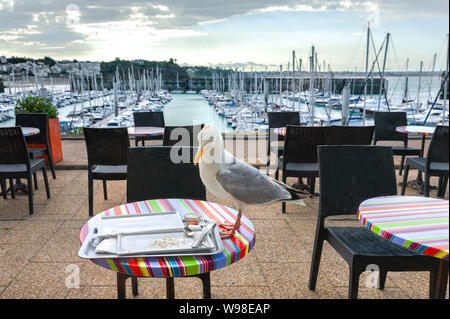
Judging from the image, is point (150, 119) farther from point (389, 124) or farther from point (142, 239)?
point (142, 239)

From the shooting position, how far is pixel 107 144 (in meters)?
3.69

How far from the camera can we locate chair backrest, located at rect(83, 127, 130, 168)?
3.63 m

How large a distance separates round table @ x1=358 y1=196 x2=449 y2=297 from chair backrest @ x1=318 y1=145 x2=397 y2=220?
1.32 ft

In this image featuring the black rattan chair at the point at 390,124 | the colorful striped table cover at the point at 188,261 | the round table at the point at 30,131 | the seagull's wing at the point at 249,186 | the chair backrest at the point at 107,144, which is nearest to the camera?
the colorful striped table cover at the point at 188,261

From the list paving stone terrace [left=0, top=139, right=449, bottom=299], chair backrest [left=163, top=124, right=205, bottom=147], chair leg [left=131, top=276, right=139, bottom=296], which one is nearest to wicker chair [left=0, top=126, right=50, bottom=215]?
paving stone terrace [left=0, top=139, right=449, bottom=299]

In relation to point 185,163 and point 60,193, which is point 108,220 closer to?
point 185,163

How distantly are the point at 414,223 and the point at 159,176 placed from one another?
1.47 m

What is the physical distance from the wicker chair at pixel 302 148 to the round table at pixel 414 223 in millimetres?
2013

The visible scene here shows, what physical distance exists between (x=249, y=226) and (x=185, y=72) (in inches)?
2428

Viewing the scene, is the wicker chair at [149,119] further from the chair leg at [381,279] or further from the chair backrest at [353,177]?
the chair leg at [381,279]

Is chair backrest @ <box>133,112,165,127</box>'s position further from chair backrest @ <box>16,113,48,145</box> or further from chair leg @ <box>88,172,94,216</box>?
chair leg @ <box>88,172,94,216</box>

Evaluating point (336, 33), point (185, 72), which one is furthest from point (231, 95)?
point (336, 33)

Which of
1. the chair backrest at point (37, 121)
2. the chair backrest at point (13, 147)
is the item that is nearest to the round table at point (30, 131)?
the chair backrest at point (37, 121)

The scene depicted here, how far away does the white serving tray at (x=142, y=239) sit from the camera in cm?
124
